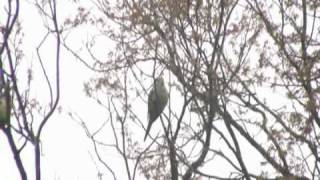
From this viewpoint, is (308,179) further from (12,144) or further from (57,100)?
(12,144)

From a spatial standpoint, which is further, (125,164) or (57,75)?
(125,164)

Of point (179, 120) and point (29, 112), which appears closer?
point (29, 112)

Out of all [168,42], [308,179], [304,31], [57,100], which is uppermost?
[304,31]

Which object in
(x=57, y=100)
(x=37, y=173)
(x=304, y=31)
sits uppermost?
(x=304, y=31)

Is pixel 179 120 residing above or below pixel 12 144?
above

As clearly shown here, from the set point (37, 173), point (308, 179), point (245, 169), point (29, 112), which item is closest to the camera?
point (37, 173)

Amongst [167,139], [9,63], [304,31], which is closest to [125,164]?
[167,139]

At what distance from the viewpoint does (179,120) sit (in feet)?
16.8

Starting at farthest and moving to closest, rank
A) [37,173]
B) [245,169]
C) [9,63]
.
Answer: [245,169] → [9,63] → [37,173]

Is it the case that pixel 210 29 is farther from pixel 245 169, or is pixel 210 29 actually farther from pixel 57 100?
pixel 57 100

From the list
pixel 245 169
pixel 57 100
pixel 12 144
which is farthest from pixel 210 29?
pixel 12 144

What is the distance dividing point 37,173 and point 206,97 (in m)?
2.05

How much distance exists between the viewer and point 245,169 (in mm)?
5441

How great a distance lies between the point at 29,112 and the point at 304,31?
318 cm
